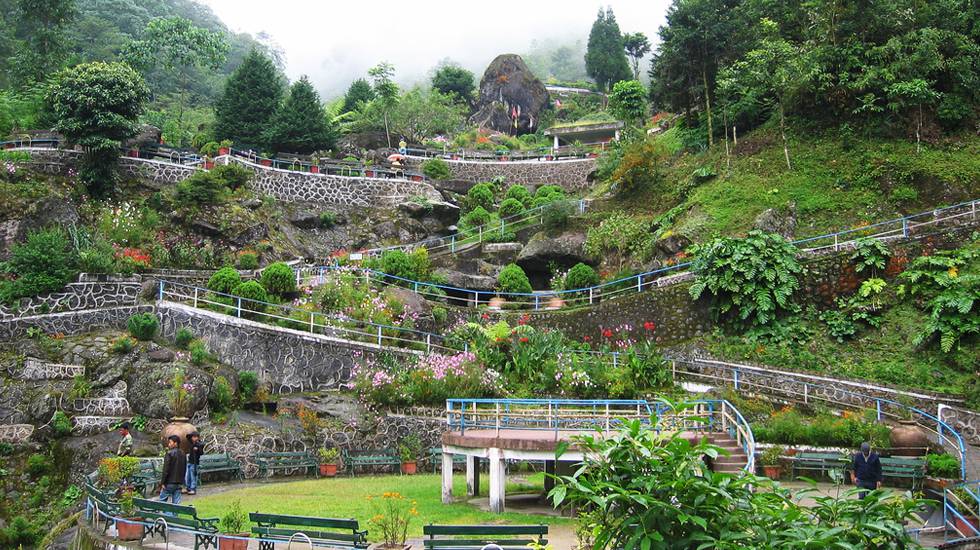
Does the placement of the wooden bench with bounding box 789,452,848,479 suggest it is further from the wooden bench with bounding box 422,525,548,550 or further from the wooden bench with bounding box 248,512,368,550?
the wooden bench with bounding box 248,512,368,550

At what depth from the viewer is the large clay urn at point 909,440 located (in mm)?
15156

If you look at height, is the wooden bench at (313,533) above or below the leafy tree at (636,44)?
below

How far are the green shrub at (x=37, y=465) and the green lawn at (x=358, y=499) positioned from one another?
13.6 feet

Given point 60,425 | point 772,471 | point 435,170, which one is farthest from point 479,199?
point 772,471

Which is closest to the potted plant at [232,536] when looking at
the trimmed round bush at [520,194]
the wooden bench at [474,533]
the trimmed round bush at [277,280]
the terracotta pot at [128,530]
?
the terracotta pot at [128,530]

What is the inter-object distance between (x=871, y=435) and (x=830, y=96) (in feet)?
54.1

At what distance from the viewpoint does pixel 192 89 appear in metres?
63.9

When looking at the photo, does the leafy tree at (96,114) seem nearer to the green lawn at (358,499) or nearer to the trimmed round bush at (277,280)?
the trimmed round bush at (277,280)

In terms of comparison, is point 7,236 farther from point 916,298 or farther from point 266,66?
point 916,298

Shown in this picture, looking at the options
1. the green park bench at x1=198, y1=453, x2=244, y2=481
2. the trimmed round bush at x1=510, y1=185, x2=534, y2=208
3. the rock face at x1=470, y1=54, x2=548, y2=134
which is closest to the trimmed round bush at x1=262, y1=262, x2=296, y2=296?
the green park bench at x1=198, y1=453, x2=244, y2=481

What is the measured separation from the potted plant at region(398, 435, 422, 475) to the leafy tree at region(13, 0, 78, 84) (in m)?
29.0

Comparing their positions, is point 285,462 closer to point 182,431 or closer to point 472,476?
point 182,431

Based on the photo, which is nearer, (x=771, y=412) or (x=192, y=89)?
(x=771, y=412)

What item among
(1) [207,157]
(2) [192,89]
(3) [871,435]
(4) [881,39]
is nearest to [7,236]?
(1) [207,157]
